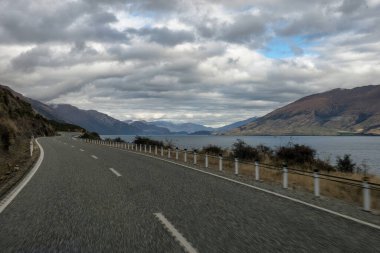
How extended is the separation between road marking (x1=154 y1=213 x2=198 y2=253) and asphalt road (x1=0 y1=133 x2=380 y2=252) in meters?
0.07

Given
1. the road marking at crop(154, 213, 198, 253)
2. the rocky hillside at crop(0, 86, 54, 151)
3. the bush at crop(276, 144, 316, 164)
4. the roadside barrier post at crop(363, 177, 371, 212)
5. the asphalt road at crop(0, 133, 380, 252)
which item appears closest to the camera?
the road marking at crop(154, 213, 198, 253)

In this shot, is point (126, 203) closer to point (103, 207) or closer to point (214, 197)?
point (103, 207)

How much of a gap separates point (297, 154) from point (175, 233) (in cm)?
2385

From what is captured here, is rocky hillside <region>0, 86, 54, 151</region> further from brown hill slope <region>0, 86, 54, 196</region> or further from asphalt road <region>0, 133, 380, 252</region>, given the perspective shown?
asphalt road <region>0, 133, 380, 252</region>

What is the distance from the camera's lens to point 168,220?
7641 mm

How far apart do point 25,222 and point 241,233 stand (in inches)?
159

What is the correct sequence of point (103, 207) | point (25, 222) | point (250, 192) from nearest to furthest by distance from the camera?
1. point (25, 222)
2. point (103, 207)
3. point (250, 192)

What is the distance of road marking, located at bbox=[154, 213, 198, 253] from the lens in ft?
19.1

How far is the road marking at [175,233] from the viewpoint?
5.81 m

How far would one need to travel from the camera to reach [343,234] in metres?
6.86

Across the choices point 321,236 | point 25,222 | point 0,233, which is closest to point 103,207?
A: point 25,222

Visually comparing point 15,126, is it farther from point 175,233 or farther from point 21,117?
point 175,233

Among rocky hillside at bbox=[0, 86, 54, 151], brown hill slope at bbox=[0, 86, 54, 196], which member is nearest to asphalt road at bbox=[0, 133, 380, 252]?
brown hill slope at bbox=[0, 86, 54, 196]

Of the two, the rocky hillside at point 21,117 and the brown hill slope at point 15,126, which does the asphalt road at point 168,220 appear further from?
the rocky hillside at point 21,117
